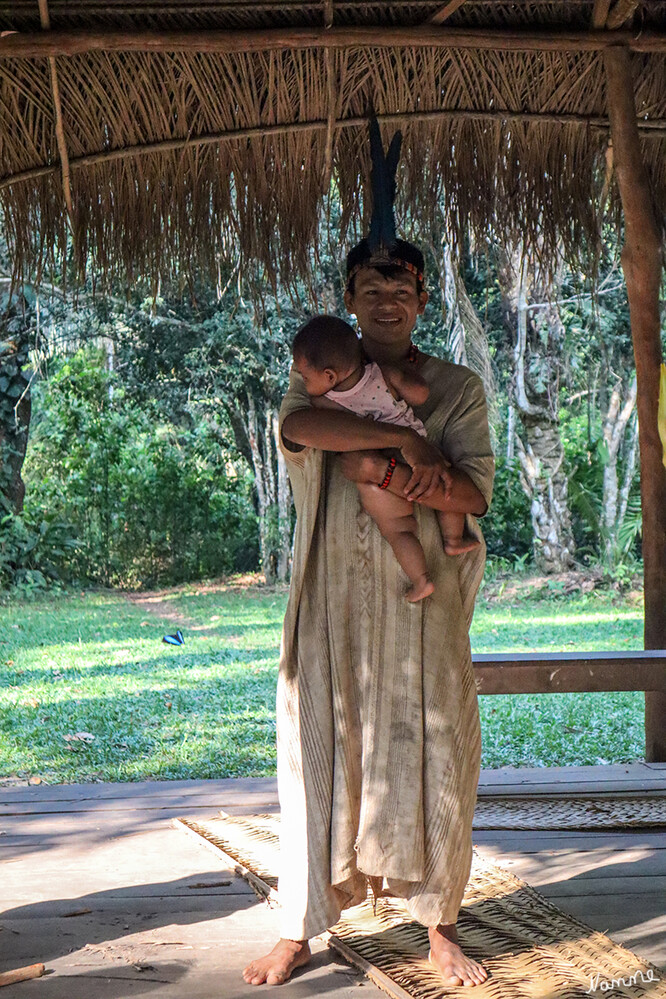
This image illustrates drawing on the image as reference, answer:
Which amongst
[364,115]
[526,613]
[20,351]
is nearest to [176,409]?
[20,351]

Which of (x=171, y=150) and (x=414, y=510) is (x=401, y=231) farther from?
A: (x=414, y=510)

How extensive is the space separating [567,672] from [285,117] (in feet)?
7.06

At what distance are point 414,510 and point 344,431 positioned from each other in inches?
9.7

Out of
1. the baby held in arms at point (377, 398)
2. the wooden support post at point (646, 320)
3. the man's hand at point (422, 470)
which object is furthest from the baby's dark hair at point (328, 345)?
the wooden support post at point (646, 320)

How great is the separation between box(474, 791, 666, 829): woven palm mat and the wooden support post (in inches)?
21.2

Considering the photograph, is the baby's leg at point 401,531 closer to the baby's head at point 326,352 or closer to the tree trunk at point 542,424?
the baby's head at point 326,352

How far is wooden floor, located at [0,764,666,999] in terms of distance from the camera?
91.7 inches

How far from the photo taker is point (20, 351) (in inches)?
390

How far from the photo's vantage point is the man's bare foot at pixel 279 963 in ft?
7.48

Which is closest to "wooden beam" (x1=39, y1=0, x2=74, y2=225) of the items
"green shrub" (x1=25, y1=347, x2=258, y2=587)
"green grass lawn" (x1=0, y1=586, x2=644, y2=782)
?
"green grass lawn" (x1=0, y1=586, x2=644, y2=782)

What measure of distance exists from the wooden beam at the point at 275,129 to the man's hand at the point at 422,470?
67.7 inches

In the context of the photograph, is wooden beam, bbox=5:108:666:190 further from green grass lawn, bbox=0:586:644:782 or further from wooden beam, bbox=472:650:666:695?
green grass lawn, bbox=0:586:644:782

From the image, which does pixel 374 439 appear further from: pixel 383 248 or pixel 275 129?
pixel 275 129

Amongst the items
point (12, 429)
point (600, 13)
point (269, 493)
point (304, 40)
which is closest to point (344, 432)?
point (304, 40)
